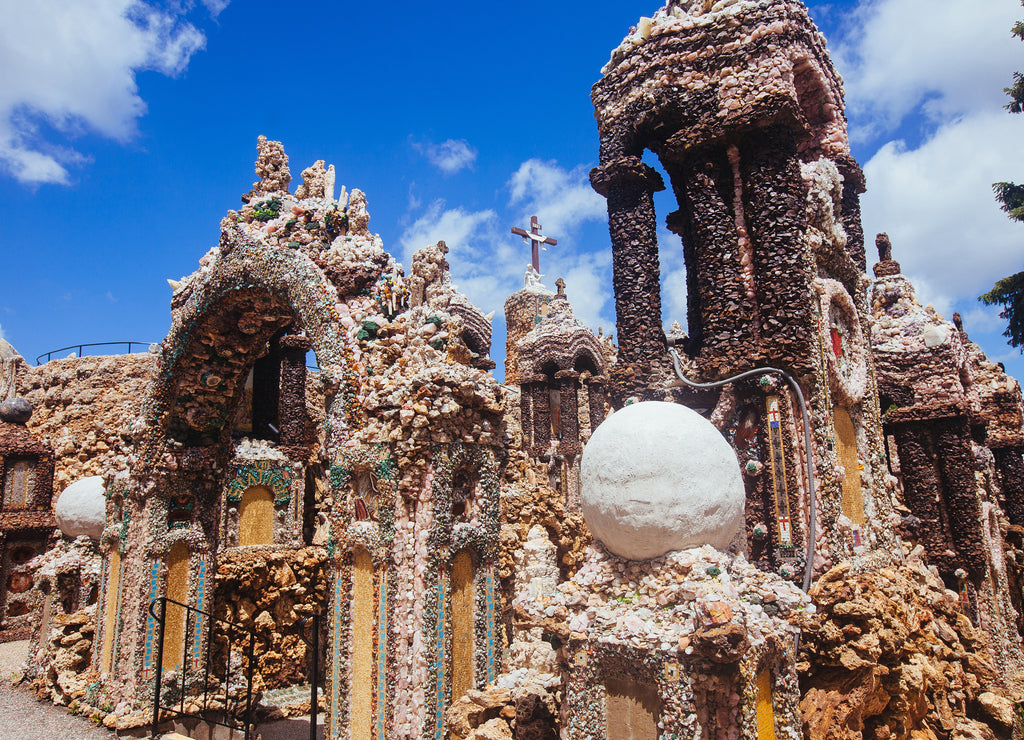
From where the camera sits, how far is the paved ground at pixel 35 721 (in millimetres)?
7945

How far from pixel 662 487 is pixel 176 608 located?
23.4 feet

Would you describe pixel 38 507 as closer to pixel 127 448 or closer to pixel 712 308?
pixel 127 448

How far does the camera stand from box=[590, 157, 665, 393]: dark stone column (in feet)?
27.7

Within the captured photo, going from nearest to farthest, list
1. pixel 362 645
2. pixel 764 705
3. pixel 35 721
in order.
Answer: pixel 764 705 < pixel 362 645 < pixel 35 721

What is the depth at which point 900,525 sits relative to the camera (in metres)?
11.1

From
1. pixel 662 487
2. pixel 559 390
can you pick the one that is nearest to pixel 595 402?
pixel 559 390

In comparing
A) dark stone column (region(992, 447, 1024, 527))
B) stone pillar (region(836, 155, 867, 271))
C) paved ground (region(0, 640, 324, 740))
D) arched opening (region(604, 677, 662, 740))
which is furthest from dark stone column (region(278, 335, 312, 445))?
dark stone column (region(992, 447, 1024, 527))

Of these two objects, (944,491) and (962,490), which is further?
(944,491)

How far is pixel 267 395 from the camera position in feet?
41.2

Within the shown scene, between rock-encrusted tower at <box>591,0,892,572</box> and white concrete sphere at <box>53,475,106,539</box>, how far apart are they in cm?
854

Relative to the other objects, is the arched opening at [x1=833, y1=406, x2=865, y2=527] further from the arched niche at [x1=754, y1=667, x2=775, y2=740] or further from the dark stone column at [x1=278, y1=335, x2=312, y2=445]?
the dark stone column at [x1=278, y1=335, x2=312, y2=445]

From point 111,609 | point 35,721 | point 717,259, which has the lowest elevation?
point 35,721

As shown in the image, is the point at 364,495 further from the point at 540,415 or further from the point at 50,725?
the point at 540,415

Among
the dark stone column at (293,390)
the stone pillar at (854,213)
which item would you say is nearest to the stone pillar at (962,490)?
the stone pillar at (854,213)
